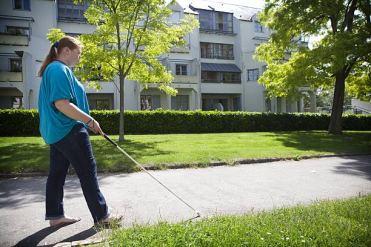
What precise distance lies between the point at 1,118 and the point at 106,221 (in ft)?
49.6

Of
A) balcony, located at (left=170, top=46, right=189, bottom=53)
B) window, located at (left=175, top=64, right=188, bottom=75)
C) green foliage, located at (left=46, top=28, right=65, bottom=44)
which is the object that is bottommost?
green foliage, located at (left=46, top=28, right=65, bottom=44)

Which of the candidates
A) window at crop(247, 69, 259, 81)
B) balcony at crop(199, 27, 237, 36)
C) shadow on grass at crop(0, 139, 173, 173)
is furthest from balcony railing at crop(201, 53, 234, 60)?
shadow on grass at crop(0, 139, 173, 173)

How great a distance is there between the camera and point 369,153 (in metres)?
13.1

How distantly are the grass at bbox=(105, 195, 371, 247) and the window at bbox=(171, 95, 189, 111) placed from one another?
1445 inches

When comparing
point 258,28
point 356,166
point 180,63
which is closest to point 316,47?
point 356,166

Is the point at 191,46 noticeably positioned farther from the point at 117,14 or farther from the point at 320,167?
the point at 320,167

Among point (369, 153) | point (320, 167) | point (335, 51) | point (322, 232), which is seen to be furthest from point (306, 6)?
point (322, 232)

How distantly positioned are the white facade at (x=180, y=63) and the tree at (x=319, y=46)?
7.86 metres

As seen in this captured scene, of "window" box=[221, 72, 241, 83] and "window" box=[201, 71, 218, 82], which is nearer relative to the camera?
"window" box=[201, 71, 218, 82]

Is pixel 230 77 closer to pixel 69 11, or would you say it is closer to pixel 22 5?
pixel 69 11

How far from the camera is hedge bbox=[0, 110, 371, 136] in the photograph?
1756 centimetres

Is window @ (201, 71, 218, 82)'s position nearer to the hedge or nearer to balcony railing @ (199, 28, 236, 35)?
balcony railing @ (199, 28, 236, 35)

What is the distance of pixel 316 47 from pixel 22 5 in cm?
2644

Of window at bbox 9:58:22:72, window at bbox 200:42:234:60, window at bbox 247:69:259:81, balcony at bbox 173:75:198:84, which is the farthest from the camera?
window at bbox 247:69:259:81
